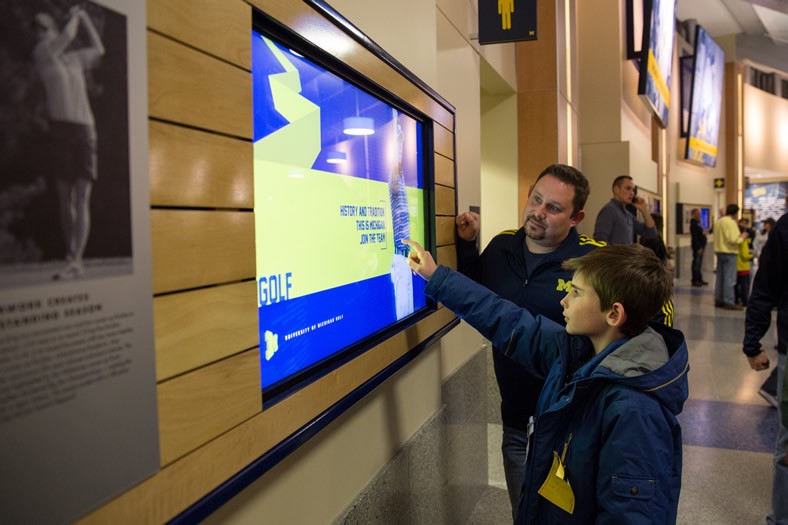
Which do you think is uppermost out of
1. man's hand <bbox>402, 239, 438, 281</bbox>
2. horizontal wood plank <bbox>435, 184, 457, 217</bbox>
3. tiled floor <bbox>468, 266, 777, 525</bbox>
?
horizontal wood plank <bbox>435, 184, 457, 217</bbox>

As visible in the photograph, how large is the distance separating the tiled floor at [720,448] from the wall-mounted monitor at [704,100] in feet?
28.6

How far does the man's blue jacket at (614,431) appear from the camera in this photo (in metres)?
1.34

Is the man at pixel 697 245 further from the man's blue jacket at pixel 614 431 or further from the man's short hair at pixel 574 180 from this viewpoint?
the man's blue jacket at pixel 614 431

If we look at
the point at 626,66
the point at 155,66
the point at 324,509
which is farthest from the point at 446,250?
the point at 626,66

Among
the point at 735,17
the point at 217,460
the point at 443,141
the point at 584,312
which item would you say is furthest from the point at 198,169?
the point at 735,17

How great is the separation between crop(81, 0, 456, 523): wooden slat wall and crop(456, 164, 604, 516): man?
4.25ft

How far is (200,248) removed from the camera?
1019 mm

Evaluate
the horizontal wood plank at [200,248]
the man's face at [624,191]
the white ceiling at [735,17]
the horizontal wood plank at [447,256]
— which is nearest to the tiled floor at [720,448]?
the horizontal wood plank at [447,256]

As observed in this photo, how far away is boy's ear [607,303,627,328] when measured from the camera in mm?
1518

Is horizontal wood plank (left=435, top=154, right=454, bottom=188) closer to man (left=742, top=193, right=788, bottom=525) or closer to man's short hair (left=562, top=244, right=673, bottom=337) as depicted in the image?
man's short hair (left=562, top=244, right=673, bottom=337)

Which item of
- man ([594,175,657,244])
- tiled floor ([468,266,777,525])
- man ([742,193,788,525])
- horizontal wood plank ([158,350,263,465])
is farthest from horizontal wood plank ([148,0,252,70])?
man ([594,175,657,244])

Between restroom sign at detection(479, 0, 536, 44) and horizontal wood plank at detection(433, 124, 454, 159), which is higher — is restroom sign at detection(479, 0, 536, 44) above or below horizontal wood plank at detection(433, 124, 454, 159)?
above

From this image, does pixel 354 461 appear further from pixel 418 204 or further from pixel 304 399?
pixel 418 204

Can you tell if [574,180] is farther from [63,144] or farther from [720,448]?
[720,448]
